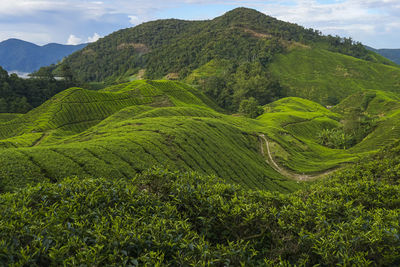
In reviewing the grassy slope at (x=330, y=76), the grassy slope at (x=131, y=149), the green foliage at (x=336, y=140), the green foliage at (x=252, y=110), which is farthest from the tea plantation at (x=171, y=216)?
the grassy slope at (x=330, y=76)

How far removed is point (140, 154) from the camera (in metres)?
21.5

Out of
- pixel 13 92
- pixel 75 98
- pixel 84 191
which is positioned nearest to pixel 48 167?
pixel 84 191

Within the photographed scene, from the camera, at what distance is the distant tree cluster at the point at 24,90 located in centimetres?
10300

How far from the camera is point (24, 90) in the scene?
4466 inches

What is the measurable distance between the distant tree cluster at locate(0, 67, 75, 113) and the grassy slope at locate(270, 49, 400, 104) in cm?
14382

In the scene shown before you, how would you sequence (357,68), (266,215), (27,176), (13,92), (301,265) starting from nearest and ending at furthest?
(301,265)
(266,215)
(27,176)
(13,92)
(357,68)

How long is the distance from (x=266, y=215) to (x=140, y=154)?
1546cm

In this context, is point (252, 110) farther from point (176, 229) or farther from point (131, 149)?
point (176, 229)

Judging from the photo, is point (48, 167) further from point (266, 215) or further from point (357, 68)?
point (357, 68)

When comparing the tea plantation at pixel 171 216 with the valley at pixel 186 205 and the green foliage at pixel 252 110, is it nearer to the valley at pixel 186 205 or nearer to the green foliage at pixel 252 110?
the valley at pixel 186 205

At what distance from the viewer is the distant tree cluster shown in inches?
4055

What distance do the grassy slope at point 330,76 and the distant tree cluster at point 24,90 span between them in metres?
144

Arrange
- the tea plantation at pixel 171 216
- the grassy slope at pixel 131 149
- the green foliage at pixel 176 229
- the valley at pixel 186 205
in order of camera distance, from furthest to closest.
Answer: the grassy slope at pixel 131 149
the valley at pixel 186 205
the tea plantation at pixel 171 216
the green foliage at pixel 176 229

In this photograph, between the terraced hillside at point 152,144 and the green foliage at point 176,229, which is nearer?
the green foliage at point 176,229
